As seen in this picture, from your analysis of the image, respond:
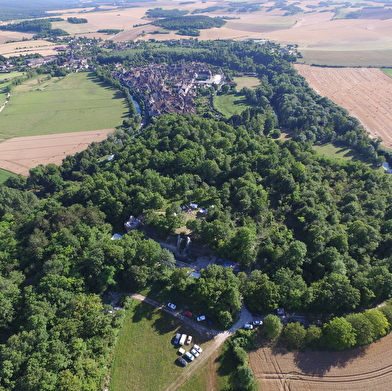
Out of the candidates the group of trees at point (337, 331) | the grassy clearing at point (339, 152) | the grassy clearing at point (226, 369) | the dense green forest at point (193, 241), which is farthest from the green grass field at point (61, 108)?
the group of trees at point (337, 331)

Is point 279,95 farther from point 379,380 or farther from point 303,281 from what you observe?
point 379,380

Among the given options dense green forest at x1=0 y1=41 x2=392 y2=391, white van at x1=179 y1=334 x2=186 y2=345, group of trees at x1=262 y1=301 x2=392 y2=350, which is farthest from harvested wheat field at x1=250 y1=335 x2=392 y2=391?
white van at x1=179 y1=334 x2=186 y2=345

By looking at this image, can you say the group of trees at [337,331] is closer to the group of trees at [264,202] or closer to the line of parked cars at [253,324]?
the line of parked cars at [253,324]

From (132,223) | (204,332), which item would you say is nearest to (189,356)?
(204,332)

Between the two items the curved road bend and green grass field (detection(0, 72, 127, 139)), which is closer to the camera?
the curved road bend

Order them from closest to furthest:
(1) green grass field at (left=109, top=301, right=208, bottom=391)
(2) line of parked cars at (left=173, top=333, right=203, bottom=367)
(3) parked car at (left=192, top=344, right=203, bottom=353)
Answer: (1) green grass field at (left=109, top=301, right=208, bottom=391)
(2) line of parked cars at (left=173, top=333, right=203, bottom=367)
(3) parked car at (left=192, top=344, right=203, bottom=353)

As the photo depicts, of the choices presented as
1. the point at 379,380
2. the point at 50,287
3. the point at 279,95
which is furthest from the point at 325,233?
the point at 279,95

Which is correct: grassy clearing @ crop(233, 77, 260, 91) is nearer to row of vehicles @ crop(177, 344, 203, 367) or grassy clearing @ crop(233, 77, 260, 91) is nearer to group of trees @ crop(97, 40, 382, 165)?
group of trees @ crop(97, 40, 382, 165)
